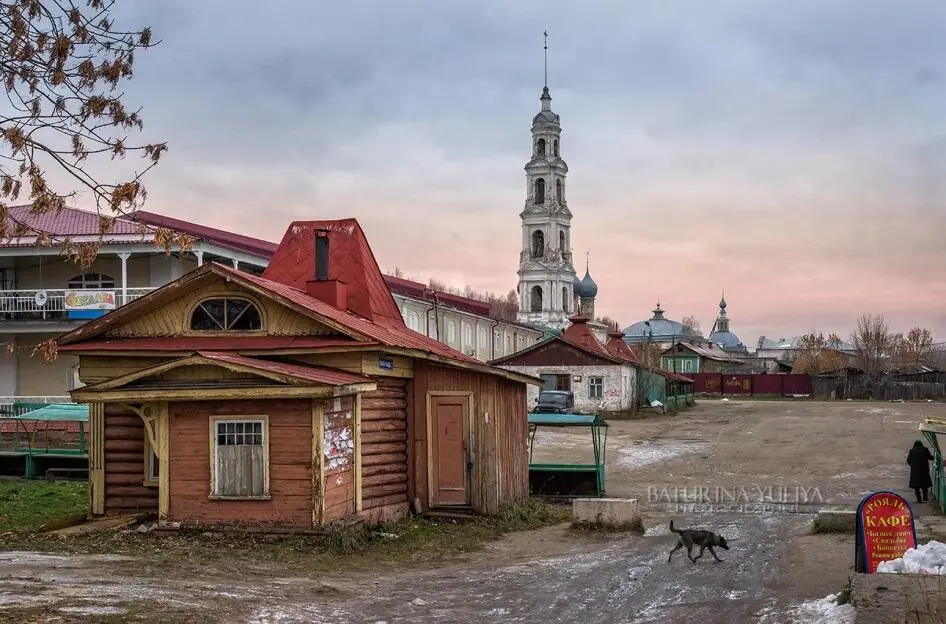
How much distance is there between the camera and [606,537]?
56.6 ft

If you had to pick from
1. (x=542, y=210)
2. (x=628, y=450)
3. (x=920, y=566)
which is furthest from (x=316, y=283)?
(x=542, y=210)

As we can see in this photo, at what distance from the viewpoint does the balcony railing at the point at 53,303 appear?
33.1m

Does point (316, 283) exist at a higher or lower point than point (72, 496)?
higher

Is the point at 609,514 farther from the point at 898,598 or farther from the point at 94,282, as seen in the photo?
the point at 94,282

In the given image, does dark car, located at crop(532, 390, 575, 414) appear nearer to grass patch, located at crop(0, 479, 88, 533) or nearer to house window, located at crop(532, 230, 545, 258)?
grass patch, located at crop(0, 479, 88, 533)

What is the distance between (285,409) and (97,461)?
4.12 metres

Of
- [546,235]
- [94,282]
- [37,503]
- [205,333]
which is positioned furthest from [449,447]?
[546,235]

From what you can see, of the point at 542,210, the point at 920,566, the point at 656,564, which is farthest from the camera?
the point at 542,210

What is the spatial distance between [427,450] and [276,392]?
474 centimetres

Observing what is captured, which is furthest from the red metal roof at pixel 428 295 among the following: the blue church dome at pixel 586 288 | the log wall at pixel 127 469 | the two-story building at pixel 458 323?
the blue church dome at pixel 586 288

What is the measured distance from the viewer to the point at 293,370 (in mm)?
15703

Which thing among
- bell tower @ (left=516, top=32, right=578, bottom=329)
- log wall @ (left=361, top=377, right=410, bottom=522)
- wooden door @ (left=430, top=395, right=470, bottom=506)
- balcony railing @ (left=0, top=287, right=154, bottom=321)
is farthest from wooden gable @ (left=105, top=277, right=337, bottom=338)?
bell tower @ (left=516, top=32, right=578, bottom=329)

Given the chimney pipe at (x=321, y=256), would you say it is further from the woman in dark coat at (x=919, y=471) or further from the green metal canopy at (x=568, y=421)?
the woman in dark coat at (x=919, y=471)

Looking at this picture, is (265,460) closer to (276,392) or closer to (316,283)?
(276,392)
